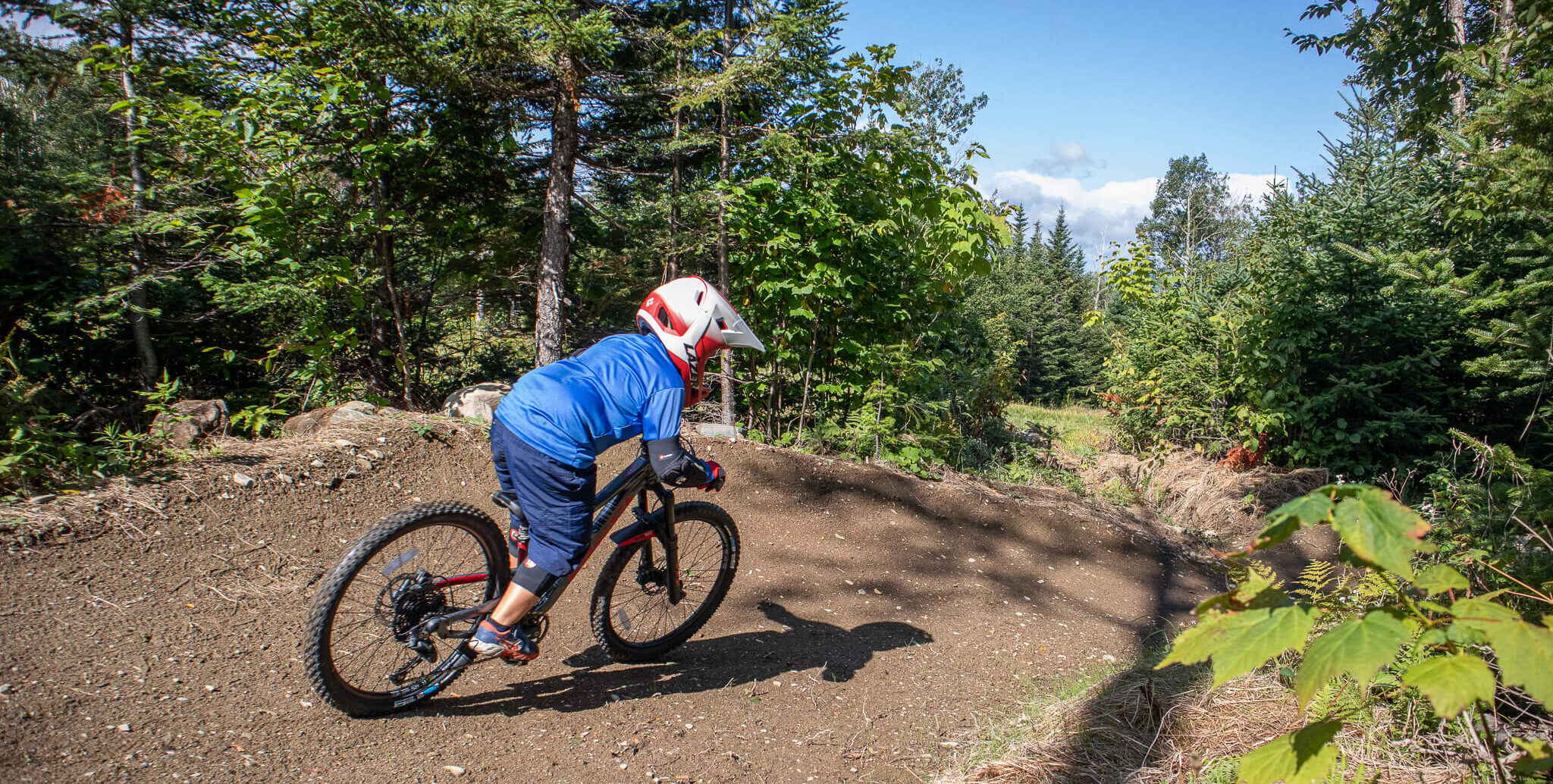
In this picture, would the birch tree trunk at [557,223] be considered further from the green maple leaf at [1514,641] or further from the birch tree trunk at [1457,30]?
the birch tree trunk at [1457,30]

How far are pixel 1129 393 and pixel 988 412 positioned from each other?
9.36 ft

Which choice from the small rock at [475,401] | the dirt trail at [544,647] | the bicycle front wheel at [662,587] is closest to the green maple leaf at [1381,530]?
the dirt trail at [544,647]

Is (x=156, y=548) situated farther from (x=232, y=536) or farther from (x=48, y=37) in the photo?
(x=48, y=37)

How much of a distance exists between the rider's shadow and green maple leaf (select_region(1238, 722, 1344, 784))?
2.73 metres

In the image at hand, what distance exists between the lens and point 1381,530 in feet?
4.28

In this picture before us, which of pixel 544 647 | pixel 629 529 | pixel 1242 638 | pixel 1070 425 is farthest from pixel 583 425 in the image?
pixel 1070 425

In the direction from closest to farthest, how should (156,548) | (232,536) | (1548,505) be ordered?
1. (1548,505)
2. (156,548)
3. (232,536)

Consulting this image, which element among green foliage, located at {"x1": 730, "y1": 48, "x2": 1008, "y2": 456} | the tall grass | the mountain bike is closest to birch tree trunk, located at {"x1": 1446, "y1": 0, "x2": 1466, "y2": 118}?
the tall grass

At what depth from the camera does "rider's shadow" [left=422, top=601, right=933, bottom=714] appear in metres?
3.44

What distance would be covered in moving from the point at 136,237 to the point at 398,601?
201 inches

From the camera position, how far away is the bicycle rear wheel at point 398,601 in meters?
2.91

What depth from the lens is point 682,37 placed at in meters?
8.08

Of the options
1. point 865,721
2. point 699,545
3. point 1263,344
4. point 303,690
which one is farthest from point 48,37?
point 1263,344

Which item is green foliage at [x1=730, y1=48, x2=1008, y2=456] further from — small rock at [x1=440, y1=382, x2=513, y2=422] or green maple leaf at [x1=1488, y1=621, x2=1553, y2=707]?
green maple leaf at [x1=1488, y1=621, x2=1553, y2=707]
